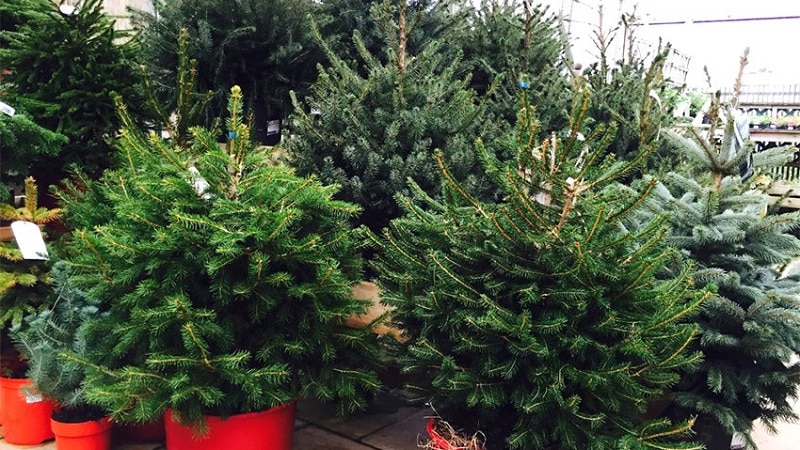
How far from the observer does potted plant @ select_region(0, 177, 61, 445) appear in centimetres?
309

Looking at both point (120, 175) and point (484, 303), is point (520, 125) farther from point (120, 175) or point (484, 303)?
point (120, 175)

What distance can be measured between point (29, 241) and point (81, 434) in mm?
896

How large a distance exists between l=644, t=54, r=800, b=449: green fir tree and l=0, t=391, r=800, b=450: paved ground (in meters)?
0.84

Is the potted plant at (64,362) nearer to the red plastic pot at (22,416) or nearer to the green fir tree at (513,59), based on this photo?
the red plastic pot at (22,416)

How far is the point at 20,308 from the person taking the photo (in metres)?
3.10

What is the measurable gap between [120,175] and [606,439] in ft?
7.66

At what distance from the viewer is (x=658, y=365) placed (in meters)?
2.33

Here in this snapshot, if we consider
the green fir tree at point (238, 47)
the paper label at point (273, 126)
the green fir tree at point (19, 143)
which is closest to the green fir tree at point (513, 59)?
the green fir tree at point (238, 47)

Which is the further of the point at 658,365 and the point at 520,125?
the point at 520,125

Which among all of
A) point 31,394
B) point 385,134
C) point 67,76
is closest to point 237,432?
point 31,394

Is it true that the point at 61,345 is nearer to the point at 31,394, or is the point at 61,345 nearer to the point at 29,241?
the point at 31,394

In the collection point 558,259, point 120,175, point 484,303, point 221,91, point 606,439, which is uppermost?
point 221,91

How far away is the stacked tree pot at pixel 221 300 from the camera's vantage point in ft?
8.18

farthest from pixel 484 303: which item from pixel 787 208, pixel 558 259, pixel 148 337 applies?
pixel 787 208
